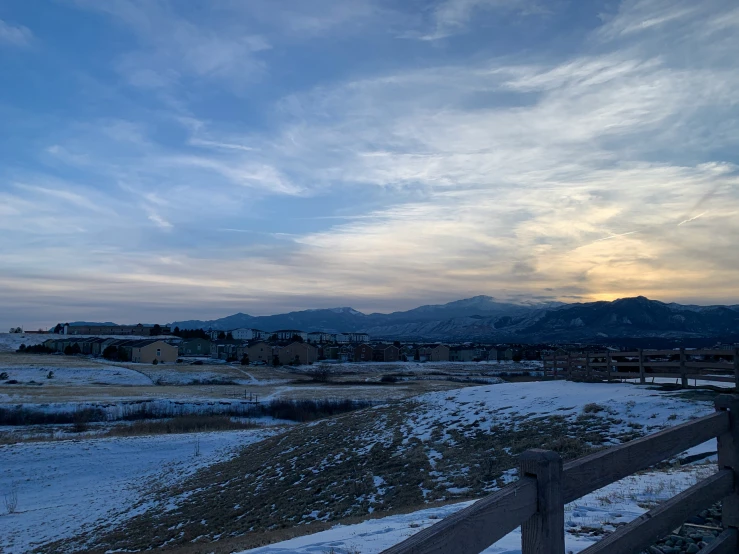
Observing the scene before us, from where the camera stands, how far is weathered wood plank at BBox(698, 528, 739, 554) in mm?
4934

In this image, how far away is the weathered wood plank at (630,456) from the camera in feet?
11.2

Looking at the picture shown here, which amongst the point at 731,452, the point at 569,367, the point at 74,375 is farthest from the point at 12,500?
the point at 74,375

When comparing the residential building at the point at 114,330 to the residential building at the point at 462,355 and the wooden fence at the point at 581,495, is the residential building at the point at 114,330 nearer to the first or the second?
the residential building at the point at 462,355

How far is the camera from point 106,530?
61.9 feet

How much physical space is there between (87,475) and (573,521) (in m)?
26.2

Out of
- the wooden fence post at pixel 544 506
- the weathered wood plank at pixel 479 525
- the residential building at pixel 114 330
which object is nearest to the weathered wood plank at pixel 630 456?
the wooden fence post at pixel 544 506

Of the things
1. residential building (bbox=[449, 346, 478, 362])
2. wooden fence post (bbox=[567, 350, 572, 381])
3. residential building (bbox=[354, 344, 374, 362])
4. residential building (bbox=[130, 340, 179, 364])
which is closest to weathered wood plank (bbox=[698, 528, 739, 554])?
wooden fence post (bbox=[567, 350, 572, 381])

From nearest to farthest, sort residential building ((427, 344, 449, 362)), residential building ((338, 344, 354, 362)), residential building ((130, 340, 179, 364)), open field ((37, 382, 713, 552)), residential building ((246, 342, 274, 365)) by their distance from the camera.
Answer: open field ((37, 382, 713, 552)) < residential building ((130, 340, 179, 364)) < residential building ((246, 342, 274, 365)) < residential building ((338, 344, 354, 362)) < residential building ((427, 344, 449, 362))

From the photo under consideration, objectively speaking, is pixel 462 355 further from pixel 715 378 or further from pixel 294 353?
pixel 715 378

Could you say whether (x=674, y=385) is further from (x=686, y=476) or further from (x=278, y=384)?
(x=278, y=384)

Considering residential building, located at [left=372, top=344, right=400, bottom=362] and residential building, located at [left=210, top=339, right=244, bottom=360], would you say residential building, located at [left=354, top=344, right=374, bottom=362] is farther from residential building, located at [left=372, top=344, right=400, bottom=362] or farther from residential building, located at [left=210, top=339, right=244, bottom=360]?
residential building, located at [left=210, top=339, right=244, bottom=360]

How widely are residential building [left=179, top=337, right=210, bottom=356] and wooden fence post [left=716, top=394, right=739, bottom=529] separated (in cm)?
12831

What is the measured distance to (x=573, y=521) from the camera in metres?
8.18

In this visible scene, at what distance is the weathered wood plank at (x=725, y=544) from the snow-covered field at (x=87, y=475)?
20263 millimetres
